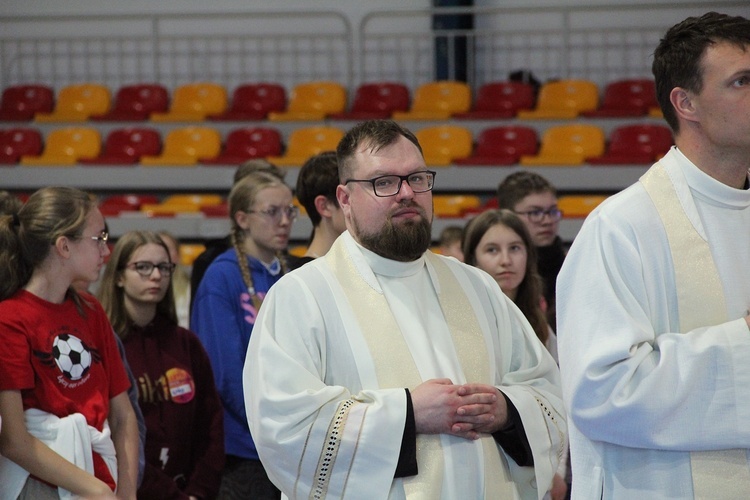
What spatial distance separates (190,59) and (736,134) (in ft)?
35.0

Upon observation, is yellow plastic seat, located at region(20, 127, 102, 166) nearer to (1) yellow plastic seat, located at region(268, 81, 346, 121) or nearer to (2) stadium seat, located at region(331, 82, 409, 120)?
(1) yellow plastic seat, located at region(268, 81, 346, 121)

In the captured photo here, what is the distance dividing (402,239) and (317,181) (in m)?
1.19

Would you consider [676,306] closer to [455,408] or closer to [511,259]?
[455,408]

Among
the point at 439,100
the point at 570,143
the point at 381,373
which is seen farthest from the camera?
the point at 439,100

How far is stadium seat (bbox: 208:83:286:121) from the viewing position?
11328 millimetres

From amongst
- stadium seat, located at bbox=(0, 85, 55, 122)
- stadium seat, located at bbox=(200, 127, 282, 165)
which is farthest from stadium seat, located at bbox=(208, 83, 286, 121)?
stadium seat, located at bbox=(0, 85, 55, 122)

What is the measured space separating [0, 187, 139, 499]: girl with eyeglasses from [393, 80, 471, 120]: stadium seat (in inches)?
305

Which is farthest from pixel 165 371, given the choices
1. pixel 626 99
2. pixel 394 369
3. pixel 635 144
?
pixel 626 99

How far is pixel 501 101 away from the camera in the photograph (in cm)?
1095

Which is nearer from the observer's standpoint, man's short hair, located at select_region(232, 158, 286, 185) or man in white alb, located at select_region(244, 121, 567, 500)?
man in white alb, located at select_region(244, 121, 567, 500)

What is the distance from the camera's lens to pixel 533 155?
10.1 metres

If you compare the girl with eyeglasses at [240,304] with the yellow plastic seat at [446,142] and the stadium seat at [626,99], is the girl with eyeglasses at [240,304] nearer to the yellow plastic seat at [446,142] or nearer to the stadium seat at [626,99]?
the yellow plastic seat at [446,142]

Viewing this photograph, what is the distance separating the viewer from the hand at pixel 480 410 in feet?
8.35

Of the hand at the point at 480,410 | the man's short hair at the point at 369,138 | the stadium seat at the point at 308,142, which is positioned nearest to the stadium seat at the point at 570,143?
the stadium seat at the point at 308,142
